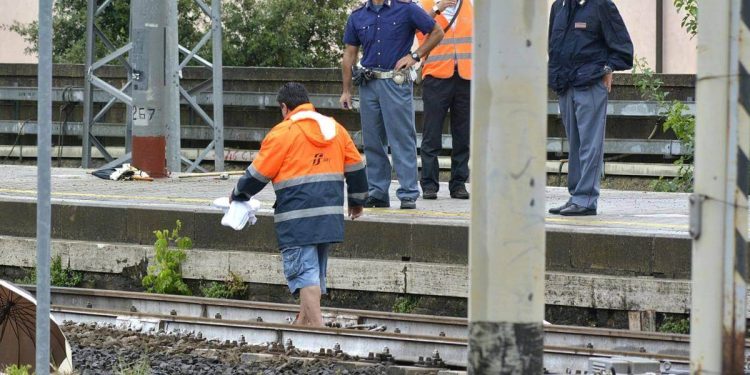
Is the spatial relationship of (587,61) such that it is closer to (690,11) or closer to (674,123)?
(690,11)

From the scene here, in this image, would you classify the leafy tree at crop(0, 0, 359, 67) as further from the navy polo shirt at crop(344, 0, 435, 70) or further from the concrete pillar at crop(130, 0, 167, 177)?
the navy polo shirt at crop(344, 0, 435, 70)

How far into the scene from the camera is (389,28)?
12.2 meters

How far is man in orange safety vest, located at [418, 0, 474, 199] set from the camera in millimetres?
12625

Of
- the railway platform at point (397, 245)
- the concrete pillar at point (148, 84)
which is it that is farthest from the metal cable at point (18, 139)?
the railway platform at point (397, 245)

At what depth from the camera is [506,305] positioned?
5660 mm

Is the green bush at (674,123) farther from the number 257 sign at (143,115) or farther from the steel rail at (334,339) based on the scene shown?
the steel rail at (334,339)

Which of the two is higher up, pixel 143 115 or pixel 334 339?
pixel 143 115

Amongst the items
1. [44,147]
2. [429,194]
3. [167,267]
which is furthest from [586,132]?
[44,147]

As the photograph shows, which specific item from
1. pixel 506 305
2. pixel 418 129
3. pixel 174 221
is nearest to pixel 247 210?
pixel 174 221

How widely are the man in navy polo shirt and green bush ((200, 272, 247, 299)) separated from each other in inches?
60.8

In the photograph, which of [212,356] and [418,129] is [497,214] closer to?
[212,356]

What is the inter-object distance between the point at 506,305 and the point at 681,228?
5.66m

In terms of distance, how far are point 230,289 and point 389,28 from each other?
8.12 feet

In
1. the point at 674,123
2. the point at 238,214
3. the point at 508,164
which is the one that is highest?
the point at 674,123
